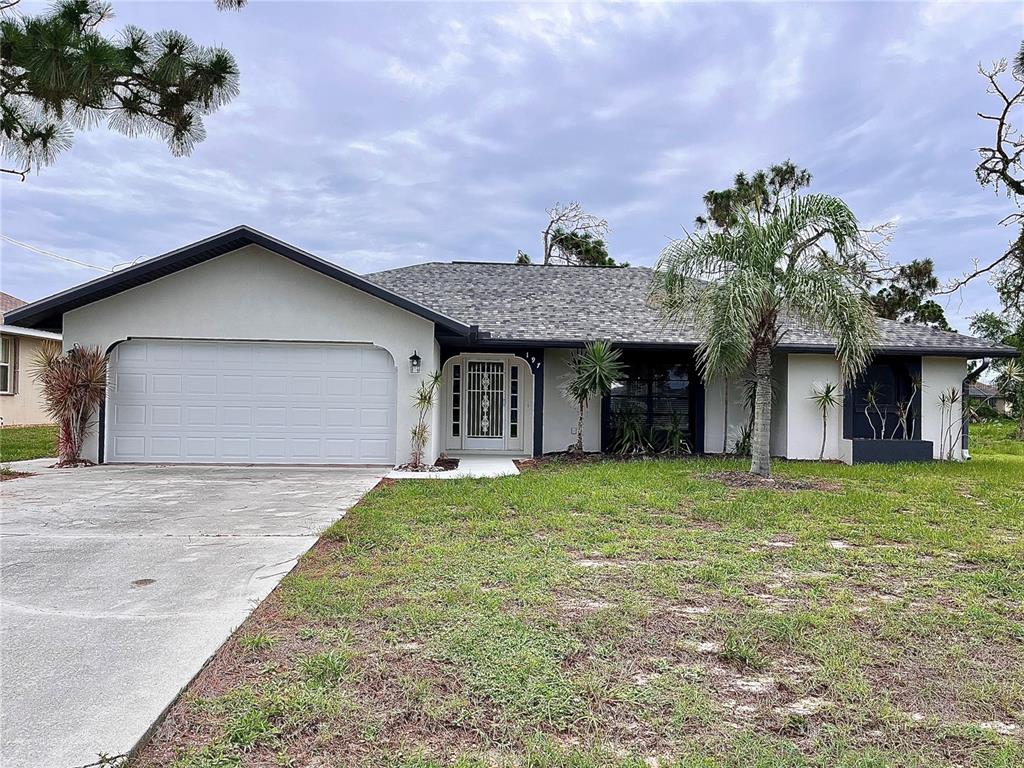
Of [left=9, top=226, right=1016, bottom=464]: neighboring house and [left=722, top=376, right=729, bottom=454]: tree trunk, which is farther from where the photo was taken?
[left=722, top=376, right=729, bottom=454]: tree trunk

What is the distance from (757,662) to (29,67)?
9462 millimetres

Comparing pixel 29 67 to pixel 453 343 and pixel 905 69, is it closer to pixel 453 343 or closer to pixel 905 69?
pixel 453 343

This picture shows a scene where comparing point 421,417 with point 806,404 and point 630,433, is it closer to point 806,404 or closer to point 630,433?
point 630,433

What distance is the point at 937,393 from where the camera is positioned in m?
14.0

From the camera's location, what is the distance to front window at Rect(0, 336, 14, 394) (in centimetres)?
1956

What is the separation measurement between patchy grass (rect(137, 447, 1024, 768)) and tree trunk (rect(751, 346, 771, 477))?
332 centimetres

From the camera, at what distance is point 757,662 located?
11.3ft

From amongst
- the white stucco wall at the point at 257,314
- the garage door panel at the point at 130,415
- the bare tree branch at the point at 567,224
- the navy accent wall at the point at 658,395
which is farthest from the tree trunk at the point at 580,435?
the bare tree branch at the point at 567,224

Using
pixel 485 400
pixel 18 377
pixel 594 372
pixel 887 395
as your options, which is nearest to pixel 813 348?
pixel 887 395

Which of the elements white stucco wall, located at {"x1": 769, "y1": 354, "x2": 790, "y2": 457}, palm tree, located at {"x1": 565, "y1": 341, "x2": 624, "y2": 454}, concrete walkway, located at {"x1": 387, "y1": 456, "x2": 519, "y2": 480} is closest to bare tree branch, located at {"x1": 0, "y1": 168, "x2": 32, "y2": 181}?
concrete walkway, located at {"x1": 387, "y1": 456, "x2": 519, "y2": 480}

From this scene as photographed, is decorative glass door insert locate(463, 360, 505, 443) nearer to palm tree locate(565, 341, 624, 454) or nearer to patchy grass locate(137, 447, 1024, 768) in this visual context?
palm tree locate(565, 341, 624, 454)

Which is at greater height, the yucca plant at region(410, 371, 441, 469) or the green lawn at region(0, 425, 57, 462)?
the yucca plant at region(410, 371, 441, 469)

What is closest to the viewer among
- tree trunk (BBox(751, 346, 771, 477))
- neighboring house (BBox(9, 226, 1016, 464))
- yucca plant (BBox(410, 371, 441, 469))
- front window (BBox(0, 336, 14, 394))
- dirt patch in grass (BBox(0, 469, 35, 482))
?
dirt patch in grass (BBox(0, 469, 35, 482))

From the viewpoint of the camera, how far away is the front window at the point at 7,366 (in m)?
19.6
